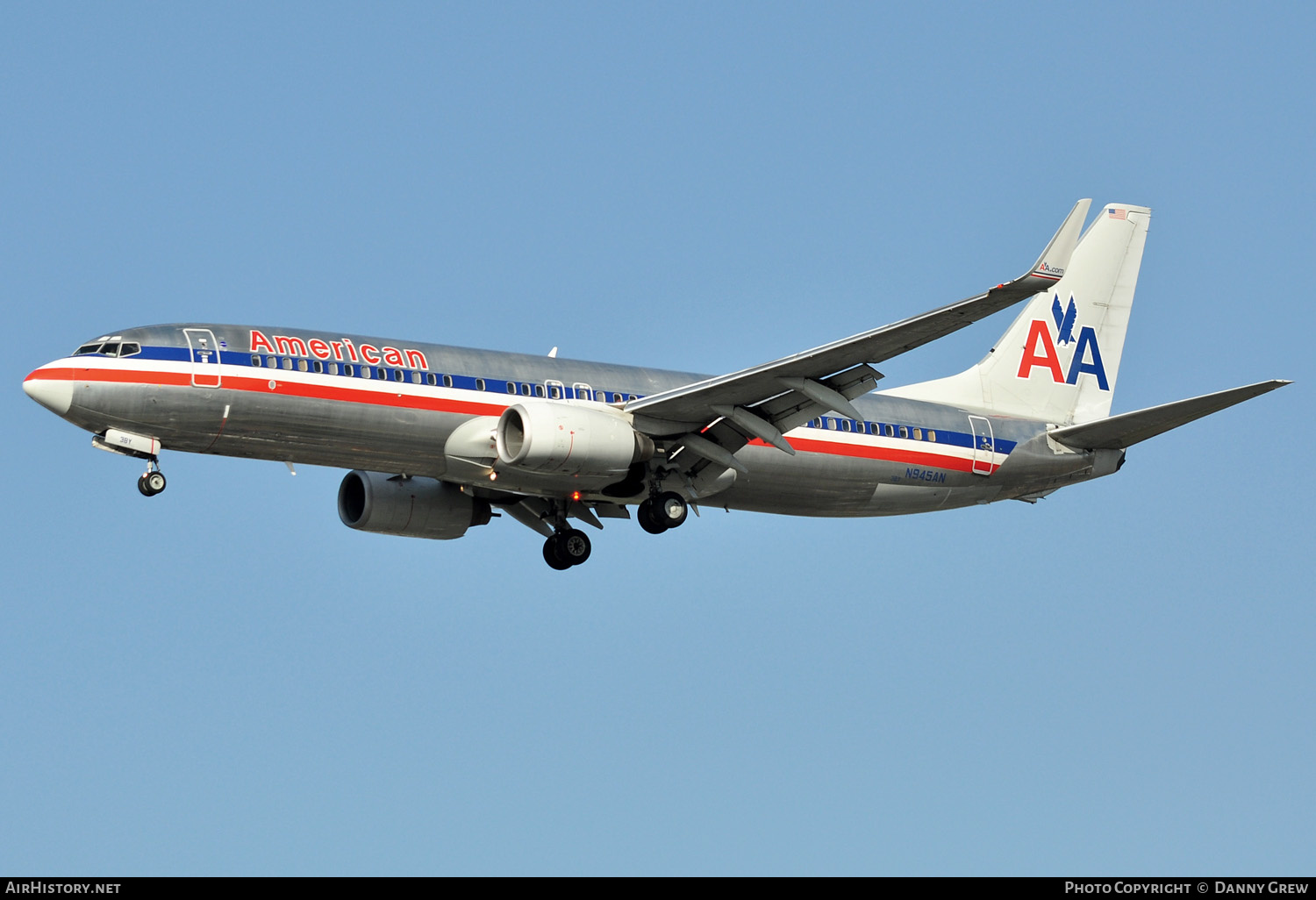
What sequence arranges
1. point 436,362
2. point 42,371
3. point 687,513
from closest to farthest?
point 42,371 → point 436,362 → point 687,513

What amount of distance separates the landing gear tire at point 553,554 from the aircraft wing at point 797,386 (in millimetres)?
5054

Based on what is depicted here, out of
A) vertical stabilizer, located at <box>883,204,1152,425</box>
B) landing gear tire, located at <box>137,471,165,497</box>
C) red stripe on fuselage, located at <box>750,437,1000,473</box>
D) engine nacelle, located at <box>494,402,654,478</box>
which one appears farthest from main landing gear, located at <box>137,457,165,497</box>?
vertical stabilizer, located at <box>883,204,1152,425</box>

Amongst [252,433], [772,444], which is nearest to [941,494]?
[772,444]

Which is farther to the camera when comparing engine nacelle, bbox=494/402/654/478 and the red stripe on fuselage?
the red stripe on fuselage

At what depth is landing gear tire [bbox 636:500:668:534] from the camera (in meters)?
38.2

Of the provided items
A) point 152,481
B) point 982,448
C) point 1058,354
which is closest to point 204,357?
point 152,481

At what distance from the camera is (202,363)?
33938 millimetres

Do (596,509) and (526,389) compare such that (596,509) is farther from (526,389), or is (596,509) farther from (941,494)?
(941,494)

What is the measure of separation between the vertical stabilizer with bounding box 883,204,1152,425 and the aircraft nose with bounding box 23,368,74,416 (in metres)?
21.1

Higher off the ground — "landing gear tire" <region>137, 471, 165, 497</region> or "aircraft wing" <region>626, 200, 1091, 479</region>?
"aircraft wing" <region>626, 200, 1091, 479</region>

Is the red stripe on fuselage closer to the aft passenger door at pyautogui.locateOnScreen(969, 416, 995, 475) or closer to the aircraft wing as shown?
the aft passenger door at pyautogui.locateOnScreen(969, 416, 995, 475)

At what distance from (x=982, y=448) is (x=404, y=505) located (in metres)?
14.4

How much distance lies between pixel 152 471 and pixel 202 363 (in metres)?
2.51

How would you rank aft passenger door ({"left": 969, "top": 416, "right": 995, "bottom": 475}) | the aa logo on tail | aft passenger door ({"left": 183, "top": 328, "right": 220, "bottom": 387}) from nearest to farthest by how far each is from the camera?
aft passenger door ({"left": 183, "top": 328, "right": 220, "bottom": 387}) < aft passenger door ({"left": 969, "top": 416, "right": 995, "bottom": 475}) < the aa logo on tail
